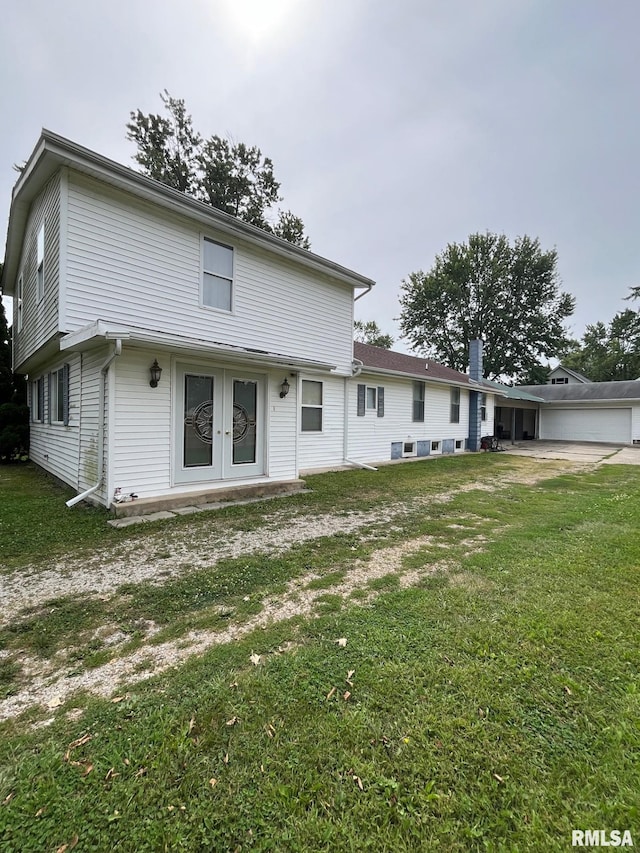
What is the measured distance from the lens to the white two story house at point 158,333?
5691 millimetres

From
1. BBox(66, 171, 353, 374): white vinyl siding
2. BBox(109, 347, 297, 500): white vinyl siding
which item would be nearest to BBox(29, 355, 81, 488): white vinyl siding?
BBox(66, 171, 353, 374): white vinyl siding

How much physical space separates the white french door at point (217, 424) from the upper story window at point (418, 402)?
742cm

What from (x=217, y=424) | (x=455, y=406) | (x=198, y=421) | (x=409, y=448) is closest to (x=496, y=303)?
(x=455, y=406)

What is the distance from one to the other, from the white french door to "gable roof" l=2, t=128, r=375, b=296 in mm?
2955

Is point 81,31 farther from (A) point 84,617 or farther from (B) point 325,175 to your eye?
(A) point 84,617

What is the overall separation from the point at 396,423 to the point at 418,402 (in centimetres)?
150

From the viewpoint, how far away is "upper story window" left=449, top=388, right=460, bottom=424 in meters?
15.3

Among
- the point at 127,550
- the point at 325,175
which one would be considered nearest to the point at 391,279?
the point at 325,175

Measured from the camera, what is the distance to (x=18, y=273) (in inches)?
432

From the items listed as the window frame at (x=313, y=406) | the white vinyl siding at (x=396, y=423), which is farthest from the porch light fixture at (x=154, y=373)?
the white vinyl siding at (x=396, y=423)

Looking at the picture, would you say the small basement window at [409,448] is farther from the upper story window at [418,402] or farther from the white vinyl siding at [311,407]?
the white vinyl siding at [311,407]

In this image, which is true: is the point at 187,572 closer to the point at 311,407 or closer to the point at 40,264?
the point at 311,407

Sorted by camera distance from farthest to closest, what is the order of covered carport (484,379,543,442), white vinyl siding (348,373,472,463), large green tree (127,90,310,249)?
covered carport (484,379,543,442)
large green tree (127,90,310,249)
white vinyl siding (348,373,472,463)

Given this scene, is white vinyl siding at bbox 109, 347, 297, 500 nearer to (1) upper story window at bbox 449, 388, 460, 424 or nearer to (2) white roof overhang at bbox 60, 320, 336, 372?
(2) white roof overhang at bbox 60, 320, 336, 372
